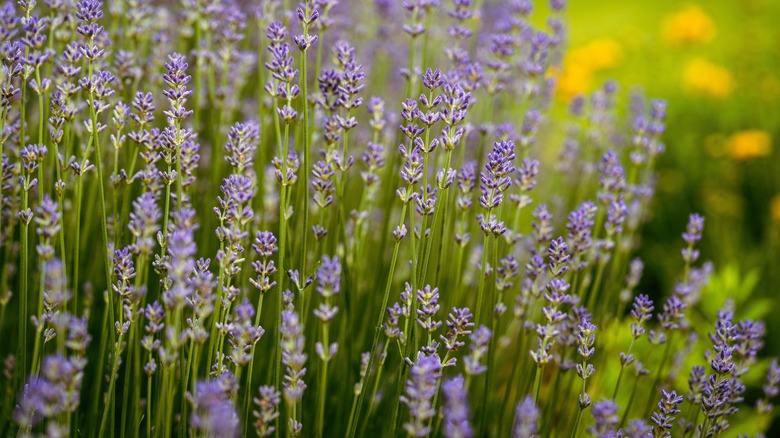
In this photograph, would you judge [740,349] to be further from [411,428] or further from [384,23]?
[384,23]

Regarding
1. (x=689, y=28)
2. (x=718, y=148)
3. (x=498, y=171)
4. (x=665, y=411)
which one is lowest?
(x=665, y=411)

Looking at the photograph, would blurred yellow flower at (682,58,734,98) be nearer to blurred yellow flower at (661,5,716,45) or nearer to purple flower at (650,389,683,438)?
blurred yellow flower at (661,5,716,45)

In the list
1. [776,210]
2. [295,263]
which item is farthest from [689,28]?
[295,263]

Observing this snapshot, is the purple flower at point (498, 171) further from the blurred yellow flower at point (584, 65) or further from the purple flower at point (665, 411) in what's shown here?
the blurred yellow flower at point (584, 65)

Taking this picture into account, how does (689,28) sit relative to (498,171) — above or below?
above

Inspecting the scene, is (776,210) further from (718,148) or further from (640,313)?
(640,313)

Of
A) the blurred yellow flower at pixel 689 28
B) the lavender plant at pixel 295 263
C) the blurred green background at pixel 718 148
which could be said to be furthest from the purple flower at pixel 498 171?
the blurred yellow flower at pixel 689 28
